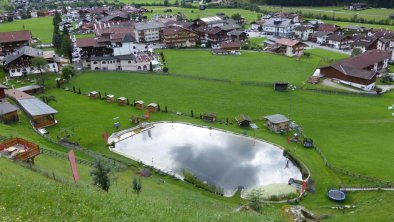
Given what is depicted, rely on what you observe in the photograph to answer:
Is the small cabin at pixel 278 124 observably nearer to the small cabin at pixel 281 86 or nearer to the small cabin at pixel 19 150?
the small cabin at pixel 281 86

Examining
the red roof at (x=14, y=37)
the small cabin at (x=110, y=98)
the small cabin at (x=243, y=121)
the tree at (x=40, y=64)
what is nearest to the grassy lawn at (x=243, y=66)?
the small cabin at (x=110, y=98)

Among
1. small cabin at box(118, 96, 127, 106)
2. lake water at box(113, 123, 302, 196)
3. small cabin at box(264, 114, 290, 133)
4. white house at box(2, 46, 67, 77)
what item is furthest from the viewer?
white house at box(2, 46, 67, 77)

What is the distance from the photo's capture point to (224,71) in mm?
67875

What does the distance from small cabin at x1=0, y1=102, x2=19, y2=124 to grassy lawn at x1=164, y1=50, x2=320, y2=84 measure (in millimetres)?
32132

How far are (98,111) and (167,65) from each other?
27223mm

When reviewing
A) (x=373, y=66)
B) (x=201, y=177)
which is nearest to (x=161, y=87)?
(x=201, y=177)

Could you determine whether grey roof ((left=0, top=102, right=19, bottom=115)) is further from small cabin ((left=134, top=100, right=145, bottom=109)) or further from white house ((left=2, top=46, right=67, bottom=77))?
white house ((left=2, top=46, right=67, bottom=77))

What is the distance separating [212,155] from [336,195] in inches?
529

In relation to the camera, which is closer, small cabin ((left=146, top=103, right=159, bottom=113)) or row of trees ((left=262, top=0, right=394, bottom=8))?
small cabin ((left=146, top=103, right=159, bottom=113))

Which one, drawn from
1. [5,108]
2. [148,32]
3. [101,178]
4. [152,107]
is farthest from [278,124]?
[148,32]

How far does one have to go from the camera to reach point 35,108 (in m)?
43.2

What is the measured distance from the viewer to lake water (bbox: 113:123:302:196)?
111 ft

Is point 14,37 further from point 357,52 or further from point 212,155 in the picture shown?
point 357,52

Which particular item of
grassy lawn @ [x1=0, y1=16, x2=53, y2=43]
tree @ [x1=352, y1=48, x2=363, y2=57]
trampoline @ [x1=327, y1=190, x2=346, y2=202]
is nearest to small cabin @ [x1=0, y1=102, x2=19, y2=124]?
trampoline @ [x1=327, y1=190, x2=346, y2=202]
